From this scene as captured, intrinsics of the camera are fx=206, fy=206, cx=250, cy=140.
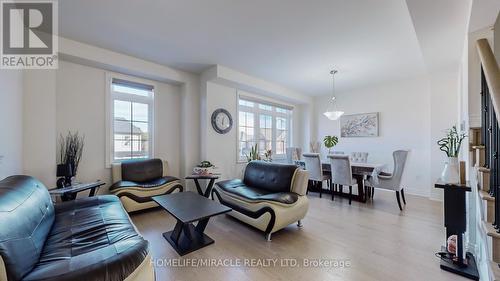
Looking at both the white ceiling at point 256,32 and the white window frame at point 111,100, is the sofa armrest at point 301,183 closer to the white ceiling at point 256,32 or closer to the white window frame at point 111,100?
the white ceiling at point 256,32

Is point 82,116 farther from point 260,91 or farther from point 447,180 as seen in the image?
point 447,180

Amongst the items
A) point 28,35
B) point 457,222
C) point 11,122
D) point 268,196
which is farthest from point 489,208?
point 28,35

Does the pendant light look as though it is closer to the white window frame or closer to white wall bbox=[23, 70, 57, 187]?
the white window frame

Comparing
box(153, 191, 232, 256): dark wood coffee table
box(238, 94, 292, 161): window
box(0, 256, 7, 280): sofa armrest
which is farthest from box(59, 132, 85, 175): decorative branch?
box(238, 94, 292, 161): window

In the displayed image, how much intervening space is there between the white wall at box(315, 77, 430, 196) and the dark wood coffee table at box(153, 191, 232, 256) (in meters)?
4.03

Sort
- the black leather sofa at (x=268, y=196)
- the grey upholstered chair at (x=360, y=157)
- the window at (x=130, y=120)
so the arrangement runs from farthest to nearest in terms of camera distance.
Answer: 1. the grey upholstered chair at (x=360, y=157)
2. the window at (x=130, y=120)
3. the black leather sofa at (x=268, y=196)

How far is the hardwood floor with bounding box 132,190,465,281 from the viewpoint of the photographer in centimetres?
187

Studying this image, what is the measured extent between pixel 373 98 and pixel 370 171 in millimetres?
2506

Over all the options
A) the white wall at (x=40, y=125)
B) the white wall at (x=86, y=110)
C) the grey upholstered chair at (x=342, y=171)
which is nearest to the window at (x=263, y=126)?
the grey upholstered chair at (x=342, y=171)

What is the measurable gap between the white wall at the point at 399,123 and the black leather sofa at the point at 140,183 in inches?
184

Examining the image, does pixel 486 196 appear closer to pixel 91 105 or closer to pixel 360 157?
pixel 360 157

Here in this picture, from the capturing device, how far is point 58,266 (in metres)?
1.19

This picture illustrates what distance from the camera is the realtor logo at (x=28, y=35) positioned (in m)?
2.23

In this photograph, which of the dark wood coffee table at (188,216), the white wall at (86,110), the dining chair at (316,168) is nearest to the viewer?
the dark wood coffee table at (188,216)
